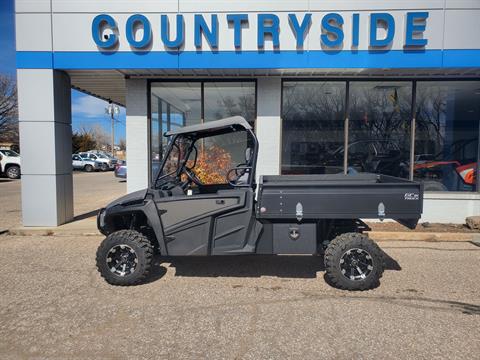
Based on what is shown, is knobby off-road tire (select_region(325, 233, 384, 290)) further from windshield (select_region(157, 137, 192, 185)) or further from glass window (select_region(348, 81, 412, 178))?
glass window (select_region(348, 81, 412, 178))

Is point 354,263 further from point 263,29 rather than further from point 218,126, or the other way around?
point 263,29

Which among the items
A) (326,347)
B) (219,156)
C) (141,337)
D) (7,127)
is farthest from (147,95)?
(7,127)

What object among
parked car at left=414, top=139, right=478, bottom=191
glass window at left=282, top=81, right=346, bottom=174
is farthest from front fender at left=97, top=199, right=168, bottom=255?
parked car at left=414, top=139, right=478, bottom=191

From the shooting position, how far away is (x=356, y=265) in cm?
457

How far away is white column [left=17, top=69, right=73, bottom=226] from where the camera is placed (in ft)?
25.2

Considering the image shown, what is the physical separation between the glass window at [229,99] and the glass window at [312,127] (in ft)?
2.66

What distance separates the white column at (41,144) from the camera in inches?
303

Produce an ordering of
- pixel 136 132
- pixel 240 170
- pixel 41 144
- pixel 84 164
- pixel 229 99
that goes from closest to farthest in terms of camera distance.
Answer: pixel 240 170
pixel 41 144
pixel 136 132
pixel 229 99
pixel 84 164

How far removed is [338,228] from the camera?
196 inches

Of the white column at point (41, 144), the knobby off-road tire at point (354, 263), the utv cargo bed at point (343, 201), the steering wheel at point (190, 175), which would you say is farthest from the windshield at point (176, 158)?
the white column at point (41, 144)

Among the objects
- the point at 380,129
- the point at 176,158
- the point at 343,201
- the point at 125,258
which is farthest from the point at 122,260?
the point at 380,129

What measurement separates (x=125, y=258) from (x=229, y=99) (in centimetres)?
525

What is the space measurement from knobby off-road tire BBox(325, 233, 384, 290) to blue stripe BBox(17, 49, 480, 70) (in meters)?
4.33

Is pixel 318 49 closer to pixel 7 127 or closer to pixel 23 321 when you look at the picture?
pixel 23 321
